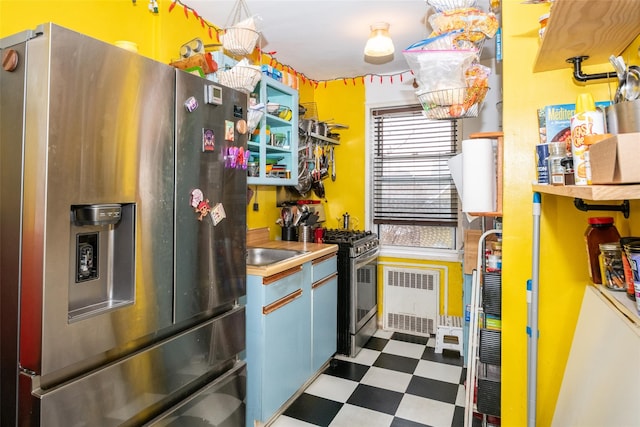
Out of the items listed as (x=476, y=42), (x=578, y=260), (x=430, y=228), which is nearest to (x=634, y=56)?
(x=476, y=42)

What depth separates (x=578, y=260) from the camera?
4.65 feet

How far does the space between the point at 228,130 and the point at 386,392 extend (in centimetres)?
196

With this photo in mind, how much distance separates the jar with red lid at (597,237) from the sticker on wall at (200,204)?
1.41 metres

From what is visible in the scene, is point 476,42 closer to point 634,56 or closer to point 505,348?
point 634,56

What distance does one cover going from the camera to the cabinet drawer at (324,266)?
2.64m

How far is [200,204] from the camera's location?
1.54m

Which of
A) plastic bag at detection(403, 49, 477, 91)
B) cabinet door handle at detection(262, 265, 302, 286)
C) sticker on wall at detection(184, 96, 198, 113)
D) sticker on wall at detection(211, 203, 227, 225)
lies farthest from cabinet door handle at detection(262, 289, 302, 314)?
plastic bag at detection(403, 49, 477, 91)

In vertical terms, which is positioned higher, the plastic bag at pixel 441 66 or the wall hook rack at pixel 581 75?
the plastic bag at pixel 441 66

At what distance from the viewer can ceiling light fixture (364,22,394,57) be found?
260cm

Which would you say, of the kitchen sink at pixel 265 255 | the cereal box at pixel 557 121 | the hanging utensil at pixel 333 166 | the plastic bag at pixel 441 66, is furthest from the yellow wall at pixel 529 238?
the hanging utensil at pixel 333 166

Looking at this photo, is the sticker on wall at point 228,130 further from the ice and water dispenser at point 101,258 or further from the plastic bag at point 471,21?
the plastic bag at point 471,21

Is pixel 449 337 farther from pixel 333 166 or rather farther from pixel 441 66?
pixel 441 66

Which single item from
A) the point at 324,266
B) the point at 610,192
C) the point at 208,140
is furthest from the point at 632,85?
the point at 324,266

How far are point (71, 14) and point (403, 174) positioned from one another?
9.35ft
